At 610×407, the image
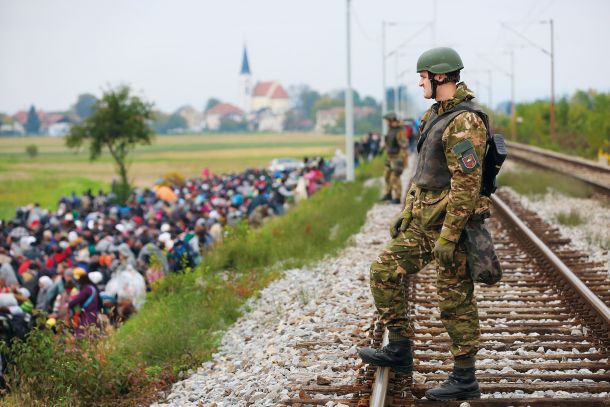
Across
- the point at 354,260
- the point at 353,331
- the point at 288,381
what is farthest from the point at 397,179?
the point at 288,381

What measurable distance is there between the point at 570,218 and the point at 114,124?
27727 mm

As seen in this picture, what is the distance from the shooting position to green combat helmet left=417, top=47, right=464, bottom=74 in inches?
173

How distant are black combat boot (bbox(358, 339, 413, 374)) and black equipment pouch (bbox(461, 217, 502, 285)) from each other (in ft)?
2.27

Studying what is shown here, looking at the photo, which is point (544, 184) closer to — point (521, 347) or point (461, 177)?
point (521, 347)

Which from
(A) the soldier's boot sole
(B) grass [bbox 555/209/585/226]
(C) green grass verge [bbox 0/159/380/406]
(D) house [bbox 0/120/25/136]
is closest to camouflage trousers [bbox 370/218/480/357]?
(A) the soldier's boot sole

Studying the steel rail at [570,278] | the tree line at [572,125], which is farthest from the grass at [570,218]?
the tree line at [572,125]

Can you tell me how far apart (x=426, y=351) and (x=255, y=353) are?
1.58m

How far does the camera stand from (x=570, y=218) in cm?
1210

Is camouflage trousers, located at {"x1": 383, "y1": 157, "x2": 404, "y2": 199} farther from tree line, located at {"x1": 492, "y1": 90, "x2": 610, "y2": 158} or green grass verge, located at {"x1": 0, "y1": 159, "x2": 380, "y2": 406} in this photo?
tree line, located at {"x1": 492, "y1": 90, "x2": 610, "y2": 158}

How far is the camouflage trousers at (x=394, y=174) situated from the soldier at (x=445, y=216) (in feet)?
31.9

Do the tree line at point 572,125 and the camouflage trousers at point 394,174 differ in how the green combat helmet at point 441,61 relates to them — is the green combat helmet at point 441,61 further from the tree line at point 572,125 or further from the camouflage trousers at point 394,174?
the tree line at point 572,125

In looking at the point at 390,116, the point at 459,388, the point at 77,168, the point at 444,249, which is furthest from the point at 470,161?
the point at 77,168

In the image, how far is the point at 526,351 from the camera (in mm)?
5551

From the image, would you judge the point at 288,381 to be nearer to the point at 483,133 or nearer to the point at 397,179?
the point at 483,133
